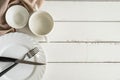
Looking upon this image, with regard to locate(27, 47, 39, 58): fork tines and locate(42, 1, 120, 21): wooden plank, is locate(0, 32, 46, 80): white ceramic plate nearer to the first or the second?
locate(27, 47, 39, 58): fork tines

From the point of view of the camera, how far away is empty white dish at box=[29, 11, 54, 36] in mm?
843

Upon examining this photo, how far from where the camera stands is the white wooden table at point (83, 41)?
85 cm

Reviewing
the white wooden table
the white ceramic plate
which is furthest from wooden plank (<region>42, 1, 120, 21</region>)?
the white ceramic plate

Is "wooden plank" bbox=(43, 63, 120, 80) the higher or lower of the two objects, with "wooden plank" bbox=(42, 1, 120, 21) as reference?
lower

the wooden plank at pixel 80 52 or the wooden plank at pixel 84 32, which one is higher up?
the wooden plank at pixel 84 32

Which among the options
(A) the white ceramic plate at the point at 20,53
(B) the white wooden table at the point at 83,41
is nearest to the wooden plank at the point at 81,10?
(B) the white wooden table at the point at 83,41

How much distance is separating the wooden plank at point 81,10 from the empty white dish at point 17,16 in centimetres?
7

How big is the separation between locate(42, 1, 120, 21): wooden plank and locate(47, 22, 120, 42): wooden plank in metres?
0.02

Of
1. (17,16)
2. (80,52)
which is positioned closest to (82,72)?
(80,52)

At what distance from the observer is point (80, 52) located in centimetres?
86

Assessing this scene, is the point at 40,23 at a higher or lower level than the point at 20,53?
higher

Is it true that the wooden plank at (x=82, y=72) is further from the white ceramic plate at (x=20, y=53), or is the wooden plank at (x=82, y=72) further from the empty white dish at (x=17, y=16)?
the empty white dish at (x=17, y=16)

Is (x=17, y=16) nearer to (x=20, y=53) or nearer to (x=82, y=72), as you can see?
(x=20, y=53)

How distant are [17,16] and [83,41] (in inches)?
8.7
